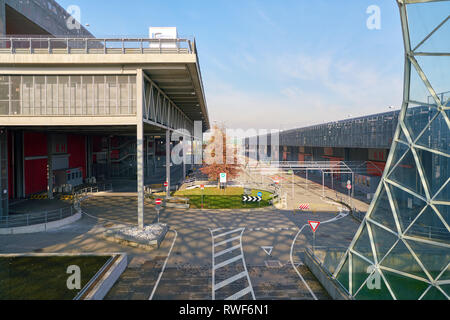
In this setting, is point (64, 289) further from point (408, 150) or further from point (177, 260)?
point (408, 150)

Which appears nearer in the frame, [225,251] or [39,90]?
[225,251]

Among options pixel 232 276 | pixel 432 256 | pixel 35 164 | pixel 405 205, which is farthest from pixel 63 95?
pixel 432 256

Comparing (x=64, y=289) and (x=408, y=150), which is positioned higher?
(x=408, y=150)

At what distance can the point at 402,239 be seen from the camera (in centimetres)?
819

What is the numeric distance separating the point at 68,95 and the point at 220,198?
18623mm

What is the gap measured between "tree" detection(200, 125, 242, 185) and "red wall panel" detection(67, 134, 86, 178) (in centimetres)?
1853

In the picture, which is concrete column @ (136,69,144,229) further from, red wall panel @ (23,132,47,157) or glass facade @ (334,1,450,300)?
red wall panel @ (23,132,47,157)

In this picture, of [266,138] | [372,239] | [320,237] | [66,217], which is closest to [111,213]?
[66,217]

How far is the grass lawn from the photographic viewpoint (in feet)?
89.0

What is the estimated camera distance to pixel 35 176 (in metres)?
31.0

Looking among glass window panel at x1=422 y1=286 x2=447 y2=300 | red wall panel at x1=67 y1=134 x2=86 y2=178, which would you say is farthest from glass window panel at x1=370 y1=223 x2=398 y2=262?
red wall panel at x1=67 y1=134 x2=86 y2=178

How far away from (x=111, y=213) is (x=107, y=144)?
94.5ft

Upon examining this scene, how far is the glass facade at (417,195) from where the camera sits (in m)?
7.48

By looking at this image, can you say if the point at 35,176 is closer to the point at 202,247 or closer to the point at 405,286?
the point at 202,247
